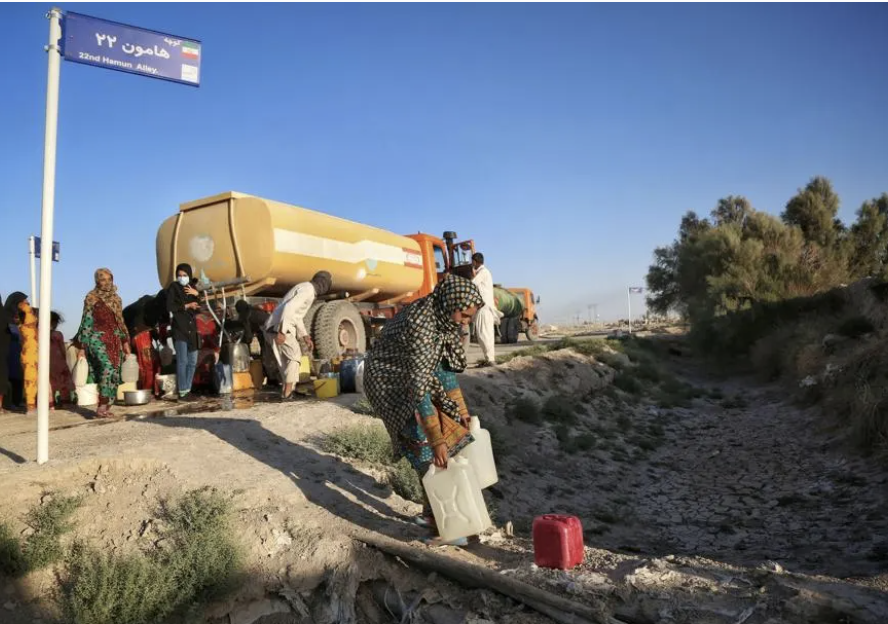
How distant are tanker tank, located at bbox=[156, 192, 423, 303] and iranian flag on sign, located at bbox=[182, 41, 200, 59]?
4.69 metres

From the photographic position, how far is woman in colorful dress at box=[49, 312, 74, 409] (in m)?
8.55

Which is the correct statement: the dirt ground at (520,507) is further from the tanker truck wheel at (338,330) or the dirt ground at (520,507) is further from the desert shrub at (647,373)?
the desert shrub at (647,373)

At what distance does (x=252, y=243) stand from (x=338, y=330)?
2.00m

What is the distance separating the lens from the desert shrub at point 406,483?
4859mm

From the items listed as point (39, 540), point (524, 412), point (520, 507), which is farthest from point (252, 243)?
point (39, 540)

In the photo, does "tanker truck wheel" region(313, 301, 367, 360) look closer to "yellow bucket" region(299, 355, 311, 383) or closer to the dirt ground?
"yellow bucket" region(299, 355, 311, 383)

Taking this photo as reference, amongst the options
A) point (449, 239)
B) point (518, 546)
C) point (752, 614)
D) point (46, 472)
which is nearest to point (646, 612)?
point (752, 614)

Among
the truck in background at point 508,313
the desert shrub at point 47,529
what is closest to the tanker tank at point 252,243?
the desert shrub at point 47,529

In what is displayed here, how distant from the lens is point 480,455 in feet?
13.1

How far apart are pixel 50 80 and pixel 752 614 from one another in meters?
5.55

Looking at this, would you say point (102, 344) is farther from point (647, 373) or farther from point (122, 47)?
point (647, 373)

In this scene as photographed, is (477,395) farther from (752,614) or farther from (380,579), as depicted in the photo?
(752,614)

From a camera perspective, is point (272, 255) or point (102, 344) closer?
point (102, 344)

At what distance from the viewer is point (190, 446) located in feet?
16.1
